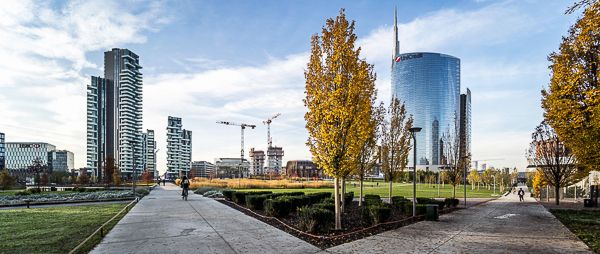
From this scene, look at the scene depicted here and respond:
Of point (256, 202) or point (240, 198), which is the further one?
point (240, 198)

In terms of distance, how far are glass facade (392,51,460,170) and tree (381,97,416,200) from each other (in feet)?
468

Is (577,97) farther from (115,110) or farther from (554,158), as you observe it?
(115,110)

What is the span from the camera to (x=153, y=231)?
36.1 feet

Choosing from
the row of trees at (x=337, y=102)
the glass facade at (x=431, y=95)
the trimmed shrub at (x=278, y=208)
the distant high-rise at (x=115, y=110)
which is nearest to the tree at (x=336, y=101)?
the row of trees at (x=337, y=102)

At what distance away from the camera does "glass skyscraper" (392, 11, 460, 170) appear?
524ft

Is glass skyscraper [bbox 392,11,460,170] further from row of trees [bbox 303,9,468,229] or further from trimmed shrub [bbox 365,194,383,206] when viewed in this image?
row of trees [bbox 303,9,468,229]

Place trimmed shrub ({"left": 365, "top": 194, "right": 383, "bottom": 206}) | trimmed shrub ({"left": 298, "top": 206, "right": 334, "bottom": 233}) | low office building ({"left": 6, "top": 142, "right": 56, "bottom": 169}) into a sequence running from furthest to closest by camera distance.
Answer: low office building ({"left": 6, "top": 142, "right": 56, "bottom": 169}) < trimmed shrub ({"left": 365, "top": 194, "right": 383, "bottom": 206}) < trimmed shrub ({"left": 298, "top": 206, "right": 334, "bottom": 233})

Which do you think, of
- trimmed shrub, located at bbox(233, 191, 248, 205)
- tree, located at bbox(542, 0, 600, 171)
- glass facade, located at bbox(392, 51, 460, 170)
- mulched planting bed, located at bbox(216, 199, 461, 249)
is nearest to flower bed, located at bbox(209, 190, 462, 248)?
mulched planting bed, located at bbox(216, 199, 461, 249)

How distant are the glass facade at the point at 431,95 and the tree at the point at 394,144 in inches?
5613

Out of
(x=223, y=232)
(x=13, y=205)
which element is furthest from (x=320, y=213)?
(x=13, y=205)

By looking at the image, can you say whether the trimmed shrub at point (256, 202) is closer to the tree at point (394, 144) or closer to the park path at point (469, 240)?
the park path at point (469, 240)

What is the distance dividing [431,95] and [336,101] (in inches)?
6351

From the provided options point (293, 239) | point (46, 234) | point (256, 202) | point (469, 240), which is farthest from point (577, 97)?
point (46, 234)

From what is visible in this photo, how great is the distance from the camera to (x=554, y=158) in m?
28.6
